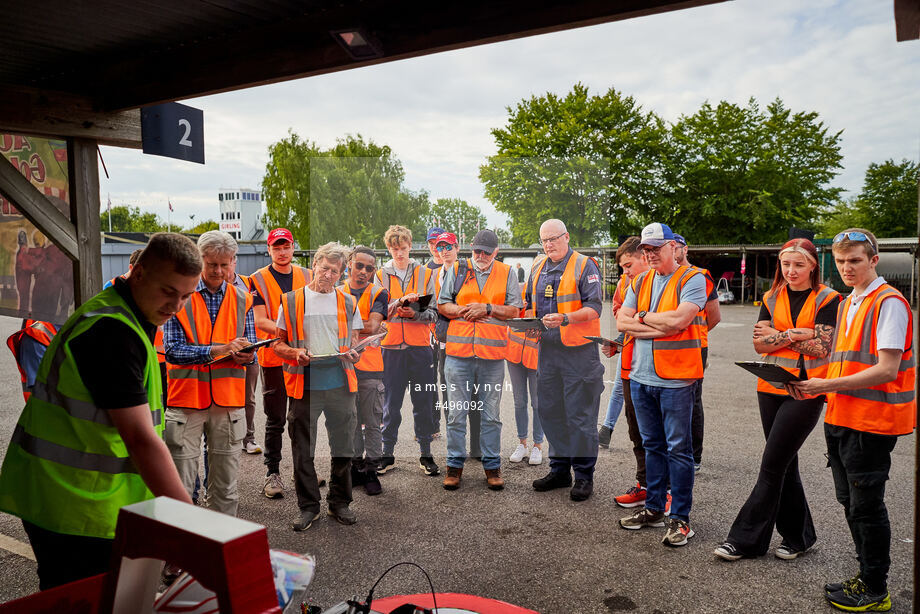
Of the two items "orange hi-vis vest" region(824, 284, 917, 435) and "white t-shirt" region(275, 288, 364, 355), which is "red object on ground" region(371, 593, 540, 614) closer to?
"orange hi-vis vest" region(824, 284, 917, 435)

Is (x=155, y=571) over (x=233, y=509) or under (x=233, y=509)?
over

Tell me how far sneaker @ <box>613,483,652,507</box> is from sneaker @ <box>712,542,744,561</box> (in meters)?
0.98

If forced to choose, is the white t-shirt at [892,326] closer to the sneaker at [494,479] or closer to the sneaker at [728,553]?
the sneaker at [728,553]

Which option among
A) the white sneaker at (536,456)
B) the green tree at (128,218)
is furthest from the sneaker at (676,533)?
the green tree at (128,218)

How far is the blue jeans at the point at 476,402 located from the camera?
17.5ft

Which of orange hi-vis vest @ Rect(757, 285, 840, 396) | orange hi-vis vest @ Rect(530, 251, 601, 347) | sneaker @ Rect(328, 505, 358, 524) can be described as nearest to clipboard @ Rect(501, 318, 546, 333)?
orange hi-vis vest @ Rect(530, 251, 601, 347)

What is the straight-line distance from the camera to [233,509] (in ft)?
12.9

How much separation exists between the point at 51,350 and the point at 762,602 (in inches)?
148

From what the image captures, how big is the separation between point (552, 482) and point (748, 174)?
97.4 ft

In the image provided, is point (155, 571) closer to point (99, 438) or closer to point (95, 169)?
point (99, 438)

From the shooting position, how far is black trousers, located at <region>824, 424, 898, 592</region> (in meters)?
3.26

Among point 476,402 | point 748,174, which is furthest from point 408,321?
point 748,174

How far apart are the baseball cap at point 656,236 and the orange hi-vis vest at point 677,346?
0.27 meters

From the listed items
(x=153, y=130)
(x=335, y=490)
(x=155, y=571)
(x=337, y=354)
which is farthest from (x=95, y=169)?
(x=155, y=571)
